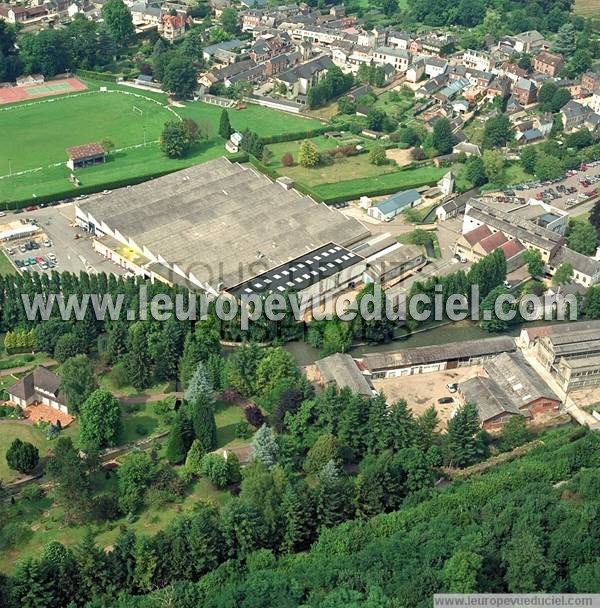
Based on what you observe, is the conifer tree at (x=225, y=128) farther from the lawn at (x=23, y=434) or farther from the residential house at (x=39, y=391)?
the lawn at (x=23, y=434)

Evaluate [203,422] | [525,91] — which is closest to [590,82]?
[525,91]

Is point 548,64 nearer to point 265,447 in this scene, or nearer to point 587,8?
point 587,8

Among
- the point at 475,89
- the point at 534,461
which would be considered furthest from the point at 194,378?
the point at 475,89

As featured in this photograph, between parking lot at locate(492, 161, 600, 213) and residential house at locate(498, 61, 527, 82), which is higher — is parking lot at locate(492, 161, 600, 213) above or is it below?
below

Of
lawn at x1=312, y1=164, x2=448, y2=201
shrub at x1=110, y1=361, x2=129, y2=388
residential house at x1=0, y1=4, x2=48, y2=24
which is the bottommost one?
shrub at x1=110, y1=361, x2=129, y2=388

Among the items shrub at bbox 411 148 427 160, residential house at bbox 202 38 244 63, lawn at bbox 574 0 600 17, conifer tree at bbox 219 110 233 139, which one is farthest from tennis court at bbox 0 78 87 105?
lawn at bbox 574 0 600 17

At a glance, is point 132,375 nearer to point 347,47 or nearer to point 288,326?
point 288,326

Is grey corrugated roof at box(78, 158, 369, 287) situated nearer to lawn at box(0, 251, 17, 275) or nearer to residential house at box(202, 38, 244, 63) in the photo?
lawn at box(0, 251, 17, 275)
